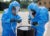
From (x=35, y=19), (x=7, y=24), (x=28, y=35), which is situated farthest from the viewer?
(x=7, y=24)

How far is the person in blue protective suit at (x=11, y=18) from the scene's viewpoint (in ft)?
5.27

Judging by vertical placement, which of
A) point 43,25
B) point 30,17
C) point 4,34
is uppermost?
point 30,17

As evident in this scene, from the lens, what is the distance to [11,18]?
160 cm

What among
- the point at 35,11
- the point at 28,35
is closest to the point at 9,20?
the point at 35,11

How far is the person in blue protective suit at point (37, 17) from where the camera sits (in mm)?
1554

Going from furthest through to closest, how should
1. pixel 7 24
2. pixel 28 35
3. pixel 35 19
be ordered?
pixel 7 24
pixel 35 19
pixel 28 35

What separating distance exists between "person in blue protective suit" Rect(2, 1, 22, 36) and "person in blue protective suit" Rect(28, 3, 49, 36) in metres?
0.15

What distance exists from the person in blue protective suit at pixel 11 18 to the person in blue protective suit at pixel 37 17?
0.15 meters

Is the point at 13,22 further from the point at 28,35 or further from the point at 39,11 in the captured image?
the point at 28,35

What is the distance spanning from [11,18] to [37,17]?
30 centimetres

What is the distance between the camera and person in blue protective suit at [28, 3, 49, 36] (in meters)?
1.55

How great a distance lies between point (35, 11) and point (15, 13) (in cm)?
24

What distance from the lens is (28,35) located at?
3.59 ft

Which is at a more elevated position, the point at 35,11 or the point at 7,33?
the point at 35,11
